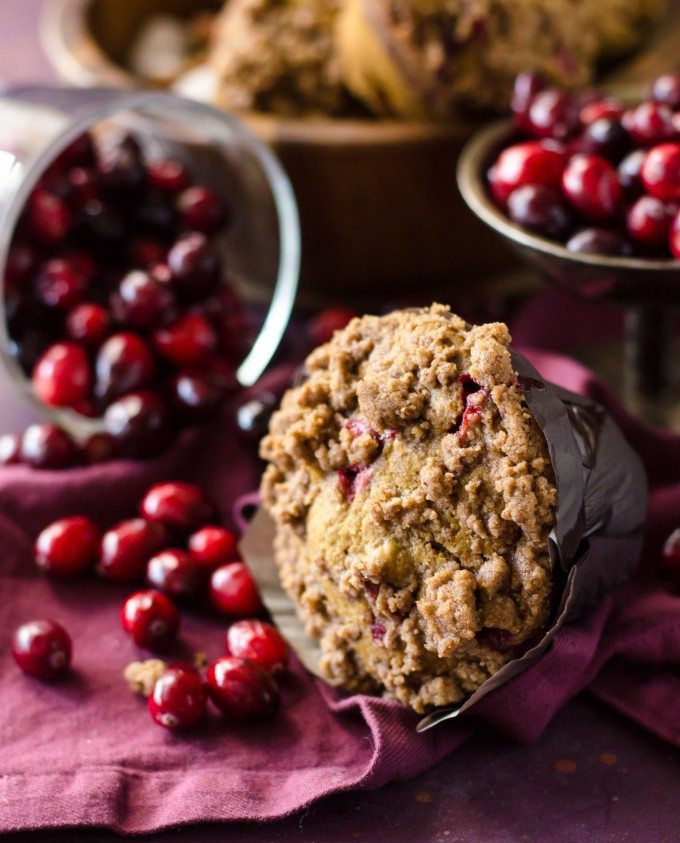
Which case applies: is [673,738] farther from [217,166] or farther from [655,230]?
[217,166]

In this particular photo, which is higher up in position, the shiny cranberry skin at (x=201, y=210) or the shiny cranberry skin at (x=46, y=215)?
the shiny cranberry skin at (x=46, y=215)

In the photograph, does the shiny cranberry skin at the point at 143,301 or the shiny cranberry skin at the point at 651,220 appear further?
the shiny cranberry skin at the point at 143,301

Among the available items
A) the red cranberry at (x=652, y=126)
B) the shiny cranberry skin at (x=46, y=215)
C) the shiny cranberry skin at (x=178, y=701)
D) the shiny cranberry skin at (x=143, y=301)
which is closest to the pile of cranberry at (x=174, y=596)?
the shiny cranberry skin at (x=178, y=701)

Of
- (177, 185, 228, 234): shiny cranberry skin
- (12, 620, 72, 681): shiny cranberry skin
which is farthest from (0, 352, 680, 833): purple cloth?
(177, 185, 228, 234): shiny cranberry skin

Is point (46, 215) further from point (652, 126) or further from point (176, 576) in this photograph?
point (652, 126)

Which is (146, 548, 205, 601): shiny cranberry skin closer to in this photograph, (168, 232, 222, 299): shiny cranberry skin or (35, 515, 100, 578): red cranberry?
(35, 515, 100, 578): red cranberry

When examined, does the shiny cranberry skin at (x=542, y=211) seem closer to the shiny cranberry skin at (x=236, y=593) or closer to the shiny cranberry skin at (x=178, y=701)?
the shiny cranberry skin at (x=236, y=593)
